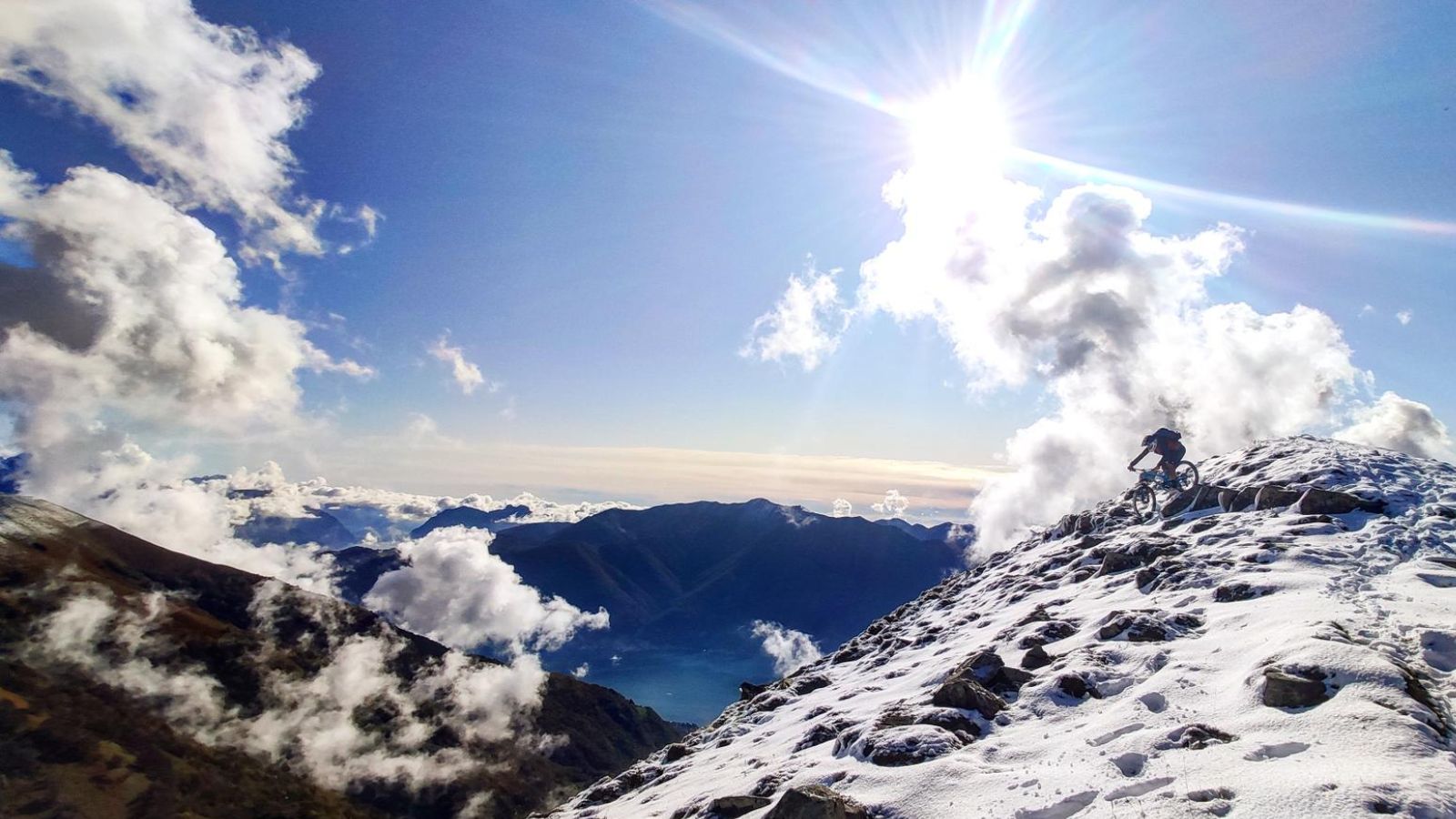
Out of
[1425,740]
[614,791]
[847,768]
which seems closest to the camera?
[1425,740]

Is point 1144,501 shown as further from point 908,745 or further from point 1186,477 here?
point 908,745

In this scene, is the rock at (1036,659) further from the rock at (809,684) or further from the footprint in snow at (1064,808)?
the rock at (809,684)

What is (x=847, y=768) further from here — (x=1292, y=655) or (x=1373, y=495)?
(x=1373, y=495)

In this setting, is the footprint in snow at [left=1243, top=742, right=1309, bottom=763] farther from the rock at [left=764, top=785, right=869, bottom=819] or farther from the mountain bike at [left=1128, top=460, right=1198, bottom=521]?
the mountain bike at [left=1128, top=460, right=1198, bottom=521]

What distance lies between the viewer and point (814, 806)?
661 inches

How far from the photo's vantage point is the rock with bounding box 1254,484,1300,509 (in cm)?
3969

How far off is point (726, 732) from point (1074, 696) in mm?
23421

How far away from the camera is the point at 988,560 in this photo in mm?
74875

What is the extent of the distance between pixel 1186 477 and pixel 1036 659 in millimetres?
34422

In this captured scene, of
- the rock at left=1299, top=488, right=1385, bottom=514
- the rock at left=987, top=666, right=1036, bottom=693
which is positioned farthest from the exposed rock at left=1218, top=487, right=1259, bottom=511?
the rock at left=987, top=666, right=1036, bottom=693

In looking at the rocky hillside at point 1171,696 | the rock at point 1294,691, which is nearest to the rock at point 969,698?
the rocky hillside at point 1171,696

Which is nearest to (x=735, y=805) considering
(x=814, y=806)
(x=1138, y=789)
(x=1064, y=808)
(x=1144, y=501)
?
(x=814, y=806)

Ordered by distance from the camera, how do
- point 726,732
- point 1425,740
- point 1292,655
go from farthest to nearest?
point 726,732, point 1292,655, point 1425,740

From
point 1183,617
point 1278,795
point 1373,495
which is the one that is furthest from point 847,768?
point 1373,495
